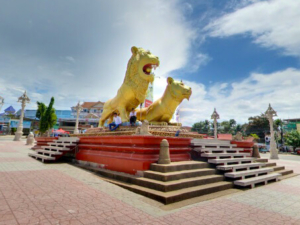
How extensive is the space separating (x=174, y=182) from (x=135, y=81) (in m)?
4.92

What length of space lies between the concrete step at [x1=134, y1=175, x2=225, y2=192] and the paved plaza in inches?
15.6

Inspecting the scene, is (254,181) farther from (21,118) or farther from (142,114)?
(21,118)

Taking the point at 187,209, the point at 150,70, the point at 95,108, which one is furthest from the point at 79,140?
the point at 95,108

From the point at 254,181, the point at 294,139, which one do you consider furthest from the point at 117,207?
Result: the point at 294,139

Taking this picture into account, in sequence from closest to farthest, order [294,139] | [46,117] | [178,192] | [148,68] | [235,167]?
1. [178,192]
2. [235,167]
3. [148,68]
4. [294,139]
5. [46,117]

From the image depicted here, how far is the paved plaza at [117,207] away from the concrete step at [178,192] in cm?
15

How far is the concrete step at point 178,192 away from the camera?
3.93m

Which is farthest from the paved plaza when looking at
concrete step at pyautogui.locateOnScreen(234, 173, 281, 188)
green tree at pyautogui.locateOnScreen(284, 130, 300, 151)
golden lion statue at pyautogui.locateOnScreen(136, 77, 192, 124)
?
green tree at pyautogui.locateOnScreen(284, 130, 300, 151)

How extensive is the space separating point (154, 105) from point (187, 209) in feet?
19.6

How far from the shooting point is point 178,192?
418 cm

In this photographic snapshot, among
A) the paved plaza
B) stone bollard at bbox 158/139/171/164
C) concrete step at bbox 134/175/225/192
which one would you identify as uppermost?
stone bollard at bbox 158/139/171/164

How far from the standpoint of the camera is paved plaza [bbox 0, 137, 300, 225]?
122 inches

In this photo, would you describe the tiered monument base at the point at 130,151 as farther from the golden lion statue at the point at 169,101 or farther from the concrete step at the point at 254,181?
the golden lion statue at the point at 169,101

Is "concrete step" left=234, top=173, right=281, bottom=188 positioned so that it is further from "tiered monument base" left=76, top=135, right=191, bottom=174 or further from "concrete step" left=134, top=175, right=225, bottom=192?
"tiered monument base" left=76, top=135, right=191, bottom=174
